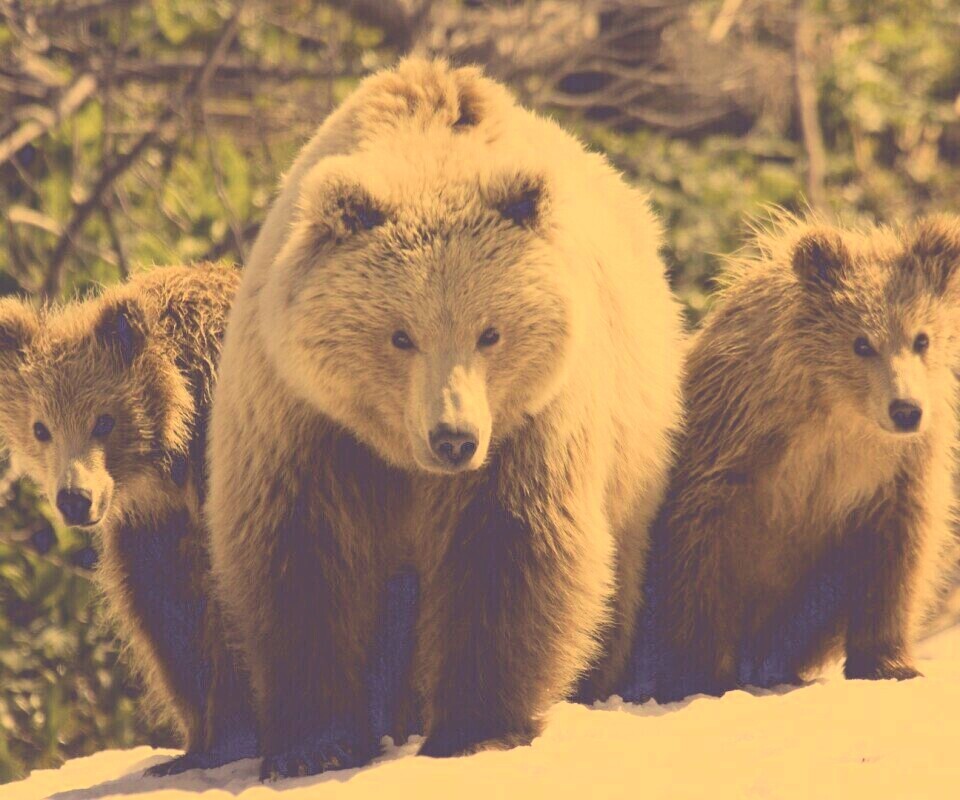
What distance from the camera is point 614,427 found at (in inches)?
191

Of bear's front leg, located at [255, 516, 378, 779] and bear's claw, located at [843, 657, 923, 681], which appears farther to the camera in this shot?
bear's claw, located at [843, 657, 923, 681]

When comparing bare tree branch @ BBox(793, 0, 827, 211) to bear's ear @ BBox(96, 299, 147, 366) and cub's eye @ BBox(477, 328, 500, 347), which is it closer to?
bear's ear @ BBox(96, 299, 147, 366)

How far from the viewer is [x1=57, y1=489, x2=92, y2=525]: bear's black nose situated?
4602 mm

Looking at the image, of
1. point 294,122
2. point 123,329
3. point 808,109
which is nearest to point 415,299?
point 123,329

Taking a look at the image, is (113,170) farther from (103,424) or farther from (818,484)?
(818,484)

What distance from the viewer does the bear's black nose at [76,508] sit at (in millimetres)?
4602

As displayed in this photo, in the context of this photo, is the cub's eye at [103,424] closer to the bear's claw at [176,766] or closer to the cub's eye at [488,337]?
the bear's claw at [176,766]

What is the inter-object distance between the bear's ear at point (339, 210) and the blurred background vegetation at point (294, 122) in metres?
2.52

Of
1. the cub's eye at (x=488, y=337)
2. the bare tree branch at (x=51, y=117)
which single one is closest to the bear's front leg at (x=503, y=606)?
the cub's eye at (x=488, y=337)

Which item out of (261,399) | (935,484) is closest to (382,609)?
(261,399)

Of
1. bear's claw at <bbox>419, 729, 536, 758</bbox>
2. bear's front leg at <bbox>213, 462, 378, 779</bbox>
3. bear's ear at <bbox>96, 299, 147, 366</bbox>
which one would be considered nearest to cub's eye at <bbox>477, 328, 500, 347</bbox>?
bear's front leg at <bbox>213, 462, 378, 779</bbox>

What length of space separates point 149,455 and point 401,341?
1.02 m

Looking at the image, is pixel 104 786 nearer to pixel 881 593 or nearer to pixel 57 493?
pixel 57 493

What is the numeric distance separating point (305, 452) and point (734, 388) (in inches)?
60.7
